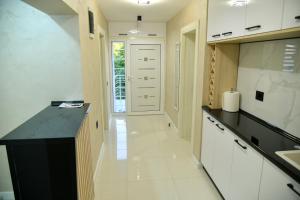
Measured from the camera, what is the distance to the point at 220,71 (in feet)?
8.54

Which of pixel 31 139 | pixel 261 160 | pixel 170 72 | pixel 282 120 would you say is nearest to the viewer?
pixel 31 139

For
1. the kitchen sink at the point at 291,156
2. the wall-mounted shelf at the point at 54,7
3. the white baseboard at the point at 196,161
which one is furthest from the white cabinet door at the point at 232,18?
the white baseboard at the point at 196,161

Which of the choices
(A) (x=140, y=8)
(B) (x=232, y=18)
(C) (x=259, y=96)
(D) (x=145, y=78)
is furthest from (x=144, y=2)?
(D) (x=145, y=78)

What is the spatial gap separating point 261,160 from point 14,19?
243cm

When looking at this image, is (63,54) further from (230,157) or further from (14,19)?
(230,157)

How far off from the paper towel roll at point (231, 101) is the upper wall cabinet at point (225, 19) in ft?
2.23

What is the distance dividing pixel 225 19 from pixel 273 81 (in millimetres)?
801

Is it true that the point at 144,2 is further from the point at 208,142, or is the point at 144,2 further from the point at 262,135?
the point at 262,135

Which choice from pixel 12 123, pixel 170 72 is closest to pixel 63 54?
pixel 12 123

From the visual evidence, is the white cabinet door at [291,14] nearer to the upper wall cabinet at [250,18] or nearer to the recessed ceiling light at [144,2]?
the upper wall cabinet at [250,18]

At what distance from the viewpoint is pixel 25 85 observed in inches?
78.9

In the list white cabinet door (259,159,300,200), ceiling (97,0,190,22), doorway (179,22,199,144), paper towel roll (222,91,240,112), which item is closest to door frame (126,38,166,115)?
ceiling (97,0,190,22)

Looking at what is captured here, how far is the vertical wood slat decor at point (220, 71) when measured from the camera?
256 cm

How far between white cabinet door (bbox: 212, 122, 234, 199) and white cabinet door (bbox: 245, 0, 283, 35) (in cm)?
100
